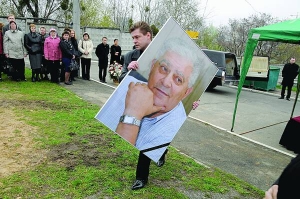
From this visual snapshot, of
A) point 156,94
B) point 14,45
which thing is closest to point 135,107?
point 156,94

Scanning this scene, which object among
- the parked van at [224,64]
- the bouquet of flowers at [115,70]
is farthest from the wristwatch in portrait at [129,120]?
the parked van at [224,64]

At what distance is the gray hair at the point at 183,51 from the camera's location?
9.19 ft

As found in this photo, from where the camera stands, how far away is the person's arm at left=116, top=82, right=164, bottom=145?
8.63 ft

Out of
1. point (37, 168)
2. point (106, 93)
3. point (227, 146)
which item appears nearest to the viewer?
point (37, 168)

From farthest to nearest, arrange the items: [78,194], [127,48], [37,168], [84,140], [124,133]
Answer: [127,48] → [84,140] → [37,168] → [78,194] → [124,133]

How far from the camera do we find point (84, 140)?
4.77 m

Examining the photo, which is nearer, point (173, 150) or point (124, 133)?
point (124, 133)

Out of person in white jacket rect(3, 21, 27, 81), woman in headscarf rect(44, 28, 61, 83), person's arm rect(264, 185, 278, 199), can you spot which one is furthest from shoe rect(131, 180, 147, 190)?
person in white jacket rect(3, 21, 27, 81)

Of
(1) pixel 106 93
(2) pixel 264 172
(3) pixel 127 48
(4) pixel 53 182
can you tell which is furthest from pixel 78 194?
(3) pixel 127 48

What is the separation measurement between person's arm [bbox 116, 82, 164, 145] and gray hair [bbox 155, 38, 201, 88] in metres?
0.40

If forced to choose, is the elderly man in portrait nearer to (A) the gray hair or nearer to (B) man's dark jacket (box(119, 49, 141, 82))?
(A) the gray hair

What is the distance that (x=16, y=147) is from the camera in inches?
167

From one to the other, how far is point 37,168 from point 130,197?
1.43 m

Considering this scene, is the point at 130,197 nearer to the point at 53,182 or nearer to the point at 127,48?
the point at 53,182
